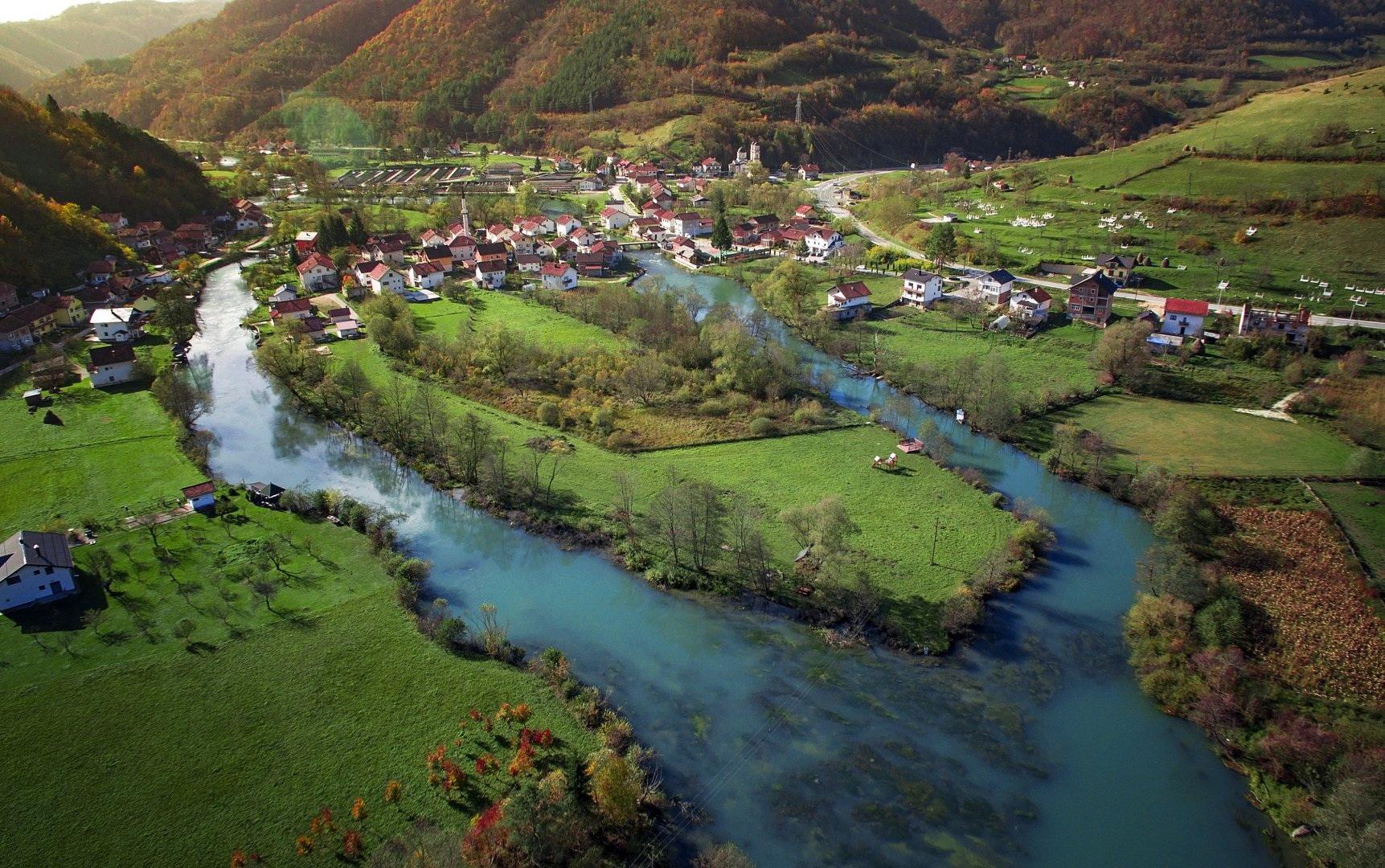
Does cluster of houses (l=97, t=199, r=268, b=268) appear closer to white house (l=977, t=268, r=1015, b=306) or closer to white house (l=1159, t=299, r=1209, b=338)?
white house (l=977, t=268, r=1015, b=306)

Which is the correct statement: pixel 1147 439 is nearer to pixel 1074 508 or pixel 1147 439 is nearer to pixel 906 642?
pixel 1074 508

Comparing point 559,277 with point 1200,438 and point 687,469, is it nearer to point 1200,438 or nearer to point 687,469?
point 687,469

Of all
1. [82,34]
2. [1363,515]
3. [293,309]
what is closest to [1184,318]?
[1363,515]

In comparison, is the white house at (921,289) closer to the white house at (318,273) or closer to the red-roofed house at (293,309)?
the red-roofed house at (293,309)

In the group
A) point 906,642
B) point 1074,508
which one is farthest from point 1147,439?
point 906,642

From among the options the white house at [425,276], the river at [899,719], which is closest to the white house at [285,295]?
the white house at [425,276]
